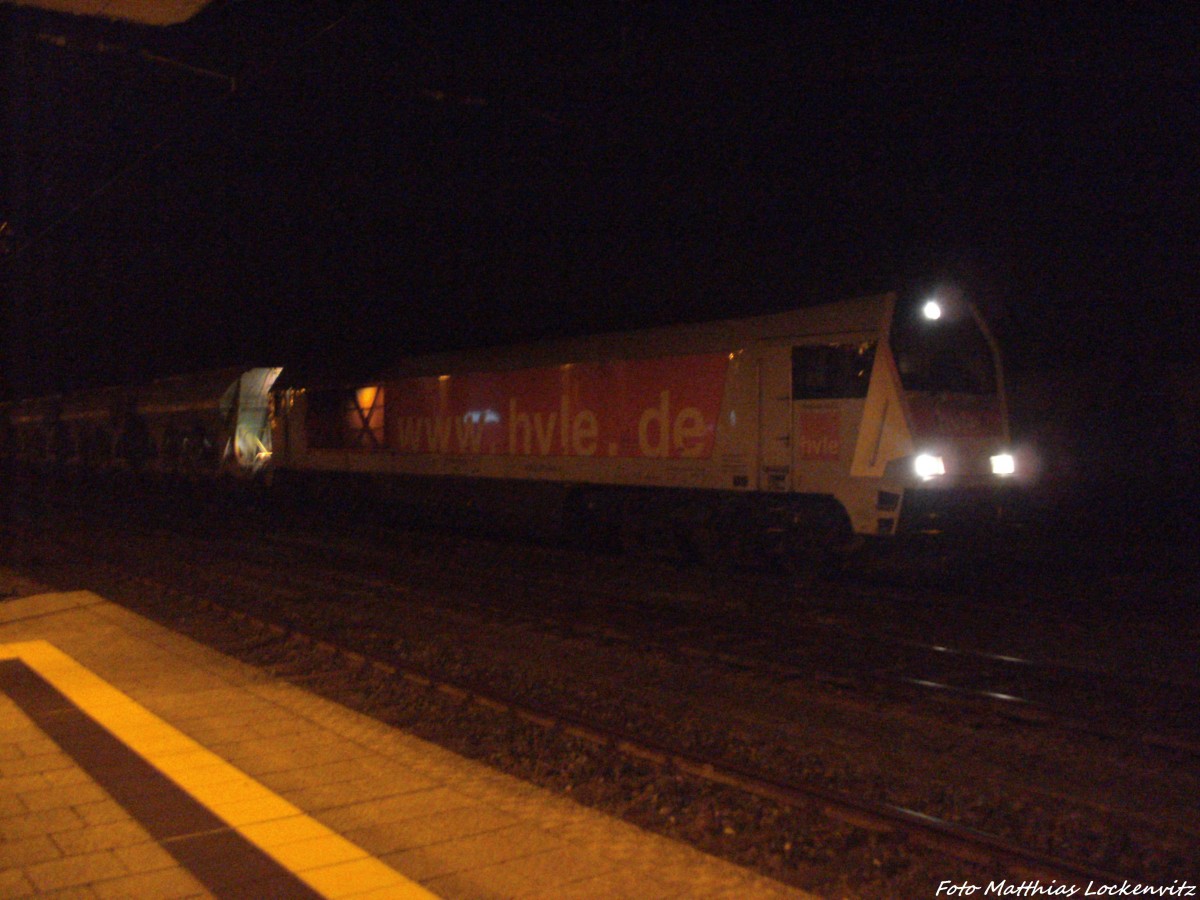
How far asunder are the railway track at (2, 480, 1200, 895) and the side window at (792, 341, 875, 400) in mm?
3004

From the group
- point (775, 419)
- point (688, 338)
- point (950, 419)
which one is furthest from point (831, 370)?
point (688, 338)

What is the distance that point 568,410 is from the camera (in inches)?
682

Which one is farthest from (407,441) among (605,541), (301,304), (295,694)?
(301,304)

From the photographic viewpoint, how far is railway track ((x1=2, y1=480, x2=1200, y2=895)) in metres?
5.63

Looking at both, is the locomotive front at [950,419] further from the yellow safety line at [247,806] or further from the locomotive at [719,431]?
the yellow safety line at [247,806]

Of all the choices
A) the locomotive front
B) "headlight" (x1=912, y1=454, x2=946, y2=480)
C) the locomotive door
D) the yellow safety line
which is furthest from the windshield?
the yellow safety line

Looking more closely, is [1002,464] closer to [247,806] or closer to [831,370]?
[831,370]

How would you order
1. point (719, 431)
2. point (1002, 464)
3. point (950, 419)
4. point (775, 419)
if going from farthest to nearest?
1. point (719, 431)
2. point (775, 419)
3. point (1002, 464)
4. point (950, 419)

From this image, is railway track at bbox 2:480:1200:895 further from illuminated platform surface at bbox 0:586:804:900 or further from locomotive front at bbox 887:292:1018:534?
A: locomotive front at bbox 887:292:1018:534

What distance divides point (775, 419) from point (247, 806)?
31.9ft

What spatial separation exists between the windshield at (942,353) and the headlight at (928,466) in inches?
34.2

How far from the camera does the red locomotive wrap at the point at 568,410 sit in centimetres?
1517

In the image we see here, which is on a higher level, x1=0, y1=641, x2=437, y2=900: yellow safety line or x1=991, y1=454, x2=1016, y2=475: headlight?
x1=991, y1=454, x2=1016, y2=475: headlight

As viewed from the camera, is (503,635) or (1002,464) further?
(1002,464)
